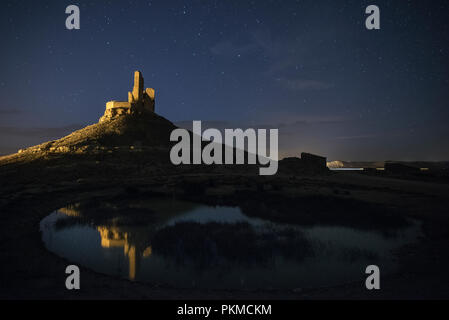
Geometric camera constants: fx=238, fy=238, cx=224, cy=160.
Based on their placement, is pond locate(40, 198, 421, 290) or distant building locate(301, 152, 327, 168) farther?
distant building locate(301, 152, 327, 168)

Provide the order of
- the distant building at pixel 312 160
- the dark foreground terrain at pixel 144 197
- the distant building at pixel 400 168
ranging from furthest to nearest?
the distant building at pixel 400 168 → the distant building at pixel 312 160 → the dark foreground terrain at pixel 144 197

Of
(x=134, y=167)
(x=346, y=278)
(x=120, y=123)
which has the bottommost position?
(x=346, y=278)

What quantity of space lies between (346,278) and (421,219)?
41.3 feet

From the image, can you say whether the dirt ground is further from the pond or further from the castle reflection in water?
the castle reflection in water

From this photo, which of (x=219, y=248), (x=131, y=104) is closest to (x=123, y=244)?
(x=219, y=248)

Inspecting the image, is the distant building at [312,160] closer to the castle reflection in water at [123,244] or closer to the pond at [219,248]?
the pond at [219,248]

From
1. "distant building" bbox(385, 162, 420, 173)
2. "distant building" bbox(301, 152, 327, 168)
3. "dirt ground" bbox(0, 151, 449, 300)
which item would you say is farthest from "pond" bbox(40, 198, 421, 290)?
"distant building" bbox(385, 162, 420, 173)

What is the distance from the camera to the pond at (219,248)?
27.4 feet

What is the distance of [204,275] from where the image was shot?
27.8 feet

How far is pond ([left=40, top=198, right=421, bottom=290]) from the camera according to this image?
8344mm

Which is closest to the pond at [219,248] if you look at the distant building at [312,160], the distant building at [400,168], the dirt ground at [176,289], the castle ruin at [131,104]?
the dirt ground at [176,289]

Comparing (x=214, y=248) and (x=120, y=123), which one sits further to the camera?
(x=120, y=123)
